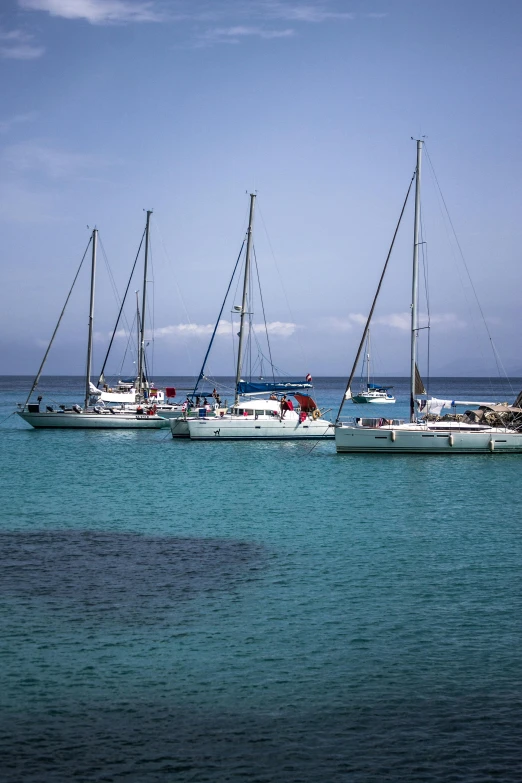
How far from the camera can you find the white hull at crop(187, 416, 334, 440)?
58.3 m

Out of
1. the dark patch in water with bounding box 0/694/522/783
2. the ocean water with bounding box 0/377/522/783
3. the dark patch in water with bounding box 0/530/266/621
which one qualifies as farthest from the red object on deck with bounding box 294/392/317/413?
the dark patch in water with bounding box 0/694/522/783

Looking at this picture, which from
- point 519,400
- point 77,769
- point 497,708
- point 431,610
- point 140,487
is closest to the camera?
point 77,769

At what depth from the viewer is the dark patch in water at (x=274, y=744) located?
11312 millimetres

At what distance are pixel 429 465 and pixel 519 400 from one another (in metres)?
16.9

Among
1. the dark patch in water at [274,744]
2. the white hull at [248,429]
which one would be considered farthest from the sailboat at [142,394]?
the dark patch in water at [274,744]

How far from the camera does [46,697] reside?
1380 cm

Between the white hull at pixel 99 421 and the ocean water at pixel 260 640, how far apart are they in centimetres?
3275

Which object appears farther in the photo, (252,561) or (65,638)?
(252,561)

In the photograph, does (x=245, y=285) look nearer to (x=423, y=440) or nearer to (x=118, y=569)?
(x=423, y=440)

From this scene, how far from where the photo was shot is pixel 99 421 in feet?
219

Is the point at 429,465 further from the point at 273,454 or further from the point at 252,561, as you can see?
the point at 252,561

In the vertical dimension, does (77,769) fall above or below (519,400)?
below

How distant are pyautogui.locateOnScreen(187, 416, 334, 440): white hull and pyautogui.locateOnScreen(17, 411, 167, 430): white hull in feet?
30.7

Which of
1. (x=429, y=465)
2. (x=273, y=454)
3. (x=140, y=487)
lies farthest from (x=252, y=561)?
(x=273, y=454)
